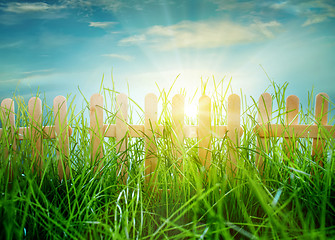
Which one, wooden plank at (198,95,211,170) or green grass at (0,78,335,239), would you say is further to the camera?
wooden plank at (198,95,211,170)

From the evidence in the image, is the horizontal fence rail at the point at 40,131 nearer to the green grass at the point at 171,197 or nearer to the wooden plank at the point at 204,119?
the green grass at the point at 171,197

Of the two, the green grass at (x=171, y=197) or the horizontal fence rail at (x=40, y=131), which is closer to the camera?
the green grass at (x=171, y=197)

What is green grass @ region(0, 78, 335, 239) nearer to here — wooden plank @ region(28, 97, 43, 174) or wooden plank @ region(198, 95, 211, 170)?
wooden plank @ region(28, 97, 43, 174)

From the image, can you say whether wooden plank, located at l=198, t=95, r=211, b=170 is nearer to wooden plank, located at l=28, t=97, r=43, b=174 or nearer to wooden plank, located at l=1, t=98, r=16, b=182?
wooden plank, located at l=28, t=97, r=43, b=174

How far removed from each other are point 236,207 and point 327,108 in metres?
2.19

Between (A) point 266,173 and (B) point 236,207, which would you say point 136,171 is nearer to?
(B) point 236,207

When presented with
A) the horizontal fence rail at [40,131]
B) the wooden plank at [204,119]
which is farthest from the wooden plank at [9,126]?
the wooden plank at [204,119]

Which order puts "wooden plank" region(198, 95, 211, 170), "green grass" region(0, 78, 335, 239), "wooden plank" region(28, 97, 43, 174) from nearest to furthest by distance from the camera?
"green grass" region(0, 78, 335, 239) < "wooden plank" region(28, 97, 43, 174) < "wooden plank" region(198, 95, 211, 170)

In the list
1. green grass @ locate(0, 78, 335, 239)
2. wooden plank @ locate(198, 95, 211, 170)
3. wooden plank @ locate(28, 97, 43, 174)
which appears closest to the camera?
green grass @ locate(0, 78, 335, 239)

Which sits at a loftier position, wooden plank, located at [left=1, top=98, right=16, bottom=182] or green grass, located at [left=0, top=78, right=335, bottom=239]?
wooden plank, located at [left=1, top=98, right=16, bottom=182]

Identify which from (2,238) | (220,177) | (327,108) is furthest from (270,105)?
(2,238)

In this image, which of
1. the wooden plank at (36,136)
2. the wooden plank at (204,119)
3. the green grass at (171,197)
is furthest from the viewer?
the wooden plank at (204,119)

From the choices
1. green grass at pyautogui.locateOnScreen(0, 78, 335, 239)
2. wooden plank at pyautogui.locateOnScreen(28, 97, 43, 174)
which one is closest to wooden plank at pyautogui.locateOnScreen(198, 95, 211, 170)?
green grass at pyautogui.locateOnScreen(0, 78, 335, 239)

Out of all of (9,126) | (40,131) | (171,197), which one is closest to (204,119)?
(171,197)
